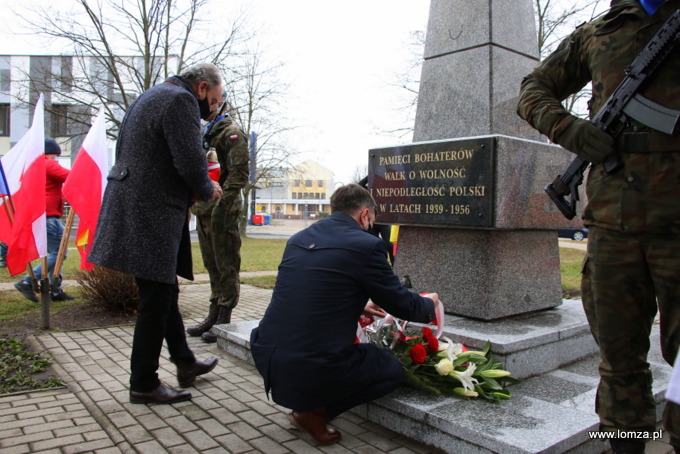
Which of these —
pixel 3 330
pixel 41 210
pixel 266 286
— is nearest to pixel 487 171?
pixel 41 210

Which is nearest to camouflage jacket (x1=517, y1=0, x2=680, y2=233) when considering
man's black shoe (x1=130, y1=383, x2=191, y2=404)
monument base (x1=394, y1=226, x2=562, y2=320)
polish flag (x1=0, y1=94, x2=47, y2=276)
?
monument base (x1=394, y1=226, x2=562, y2=320)

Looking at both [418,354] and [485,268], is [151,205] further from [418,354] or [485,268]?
[485,268]

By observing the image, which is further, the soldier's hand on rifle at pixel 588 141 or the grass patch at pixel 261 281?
the grass patch at pixel 261 281

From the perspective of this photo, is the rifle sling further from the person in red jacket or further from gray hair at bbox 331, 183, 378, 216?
the person in red jacket

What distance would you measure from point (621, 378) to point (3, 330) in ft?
17.0

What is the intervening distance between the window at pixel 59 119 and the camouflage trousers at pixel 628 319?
722 inches

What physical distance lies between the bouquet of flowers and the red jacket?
5.16 m

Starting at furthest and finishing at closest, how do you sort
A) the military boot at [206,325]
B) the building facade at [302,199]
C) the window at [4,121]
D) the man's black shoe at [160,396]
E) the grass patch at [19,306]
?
the building facade at [302,199], the window at [4,121], the grass patch at [19,306], the military boot at [206,325], the man's black shoe at [160,396]

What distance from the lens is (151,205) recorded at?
2.97 m

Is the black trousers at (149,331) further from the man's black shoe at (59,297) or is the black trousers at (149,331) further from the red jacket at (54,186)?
the red jacket at (54,186)

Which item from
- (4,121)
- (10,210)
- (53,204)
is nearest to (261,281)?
(53,204)

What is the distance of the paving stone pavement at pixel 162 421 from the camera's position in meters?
2.57

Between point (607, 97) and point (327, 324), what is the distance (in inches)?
61.4

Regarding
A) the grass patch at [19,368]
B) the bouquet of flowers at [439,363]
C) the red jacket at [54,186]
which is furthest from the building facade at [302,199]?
the bouquet of flowers at [439,363]
